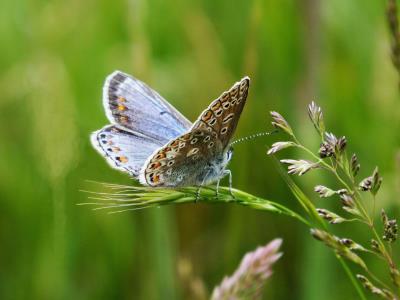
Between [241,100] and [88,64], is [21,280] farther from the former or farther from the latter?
[241,100]

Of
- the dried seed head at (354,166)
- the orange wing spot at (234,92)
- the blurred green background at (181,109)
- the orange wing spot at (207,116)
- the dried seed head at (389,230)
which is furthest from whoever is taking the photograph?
the blurred green background at (181,109)

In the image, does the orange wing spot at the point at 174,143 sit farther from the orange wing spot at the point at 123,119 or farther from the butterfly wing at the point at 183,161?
the orange wing spot at the point at 123,119

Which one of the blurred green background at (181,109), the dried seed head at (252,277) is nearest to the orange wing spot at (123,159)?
the blurred green background at (181,109)

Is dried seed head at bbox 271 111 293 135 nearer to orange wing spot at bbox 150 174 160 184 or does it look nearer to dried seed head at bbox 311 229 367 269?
dried seed head at bbox 311 229 367 269

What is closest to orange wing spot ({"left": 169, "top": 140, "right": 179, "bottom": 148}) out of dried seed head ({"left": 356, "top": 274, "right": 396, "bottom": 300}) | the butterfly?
the butterfly

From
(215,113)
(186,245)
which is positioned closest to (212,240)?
(186,245)

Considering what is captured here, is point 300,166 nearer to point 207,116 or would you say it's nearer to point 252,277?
point 252,277
